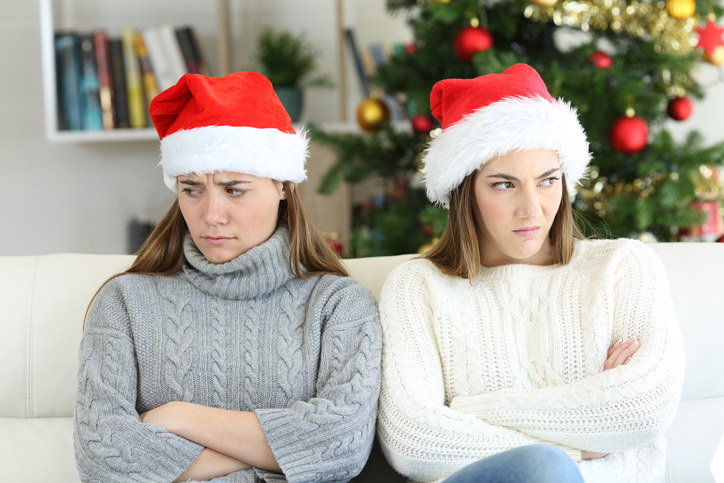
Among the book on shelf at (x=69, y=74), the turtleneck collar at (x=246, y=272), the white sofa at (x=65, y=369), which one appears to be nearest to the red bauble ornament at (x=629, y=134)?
the white sofa at (x=65, y=369)

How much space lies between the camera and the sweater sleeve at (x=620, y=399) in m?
1.31

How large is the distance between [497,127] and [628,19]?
3.67 ft

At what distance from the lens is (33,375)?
168cm

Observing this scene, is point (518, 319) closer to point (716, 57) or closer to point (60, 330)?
point (60, 330)

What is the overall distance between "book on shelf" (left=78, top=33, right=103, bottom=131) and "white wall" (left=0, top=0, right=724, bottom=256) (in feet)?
0.89

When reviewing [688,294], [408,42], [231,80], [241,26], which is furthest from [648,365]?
[241,26]

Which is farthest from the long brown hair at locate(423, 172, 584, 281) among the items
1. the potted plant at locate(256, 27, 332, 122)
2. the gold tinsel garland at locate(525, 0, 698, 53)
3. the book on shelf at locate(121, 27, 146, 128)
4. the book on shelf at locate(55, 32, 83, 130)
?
the book on shelf at locate(55, 32, 83, 130)

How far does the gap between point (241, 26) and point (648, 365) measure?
8.22 feet

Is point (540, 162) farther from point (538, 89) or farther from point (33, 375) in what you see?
point (33, 375)

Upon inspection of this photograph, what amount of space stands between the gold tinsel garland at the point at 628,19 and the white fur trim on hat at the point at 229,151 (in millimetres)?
1088

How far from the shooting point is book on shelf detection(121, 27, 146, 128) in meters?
3.02

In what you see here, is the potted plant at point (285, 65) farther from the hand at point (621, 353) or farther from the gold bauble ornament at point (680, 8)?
the hand at point (621, 353)

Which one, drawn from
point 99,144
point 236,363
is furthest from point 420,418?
point 99,144

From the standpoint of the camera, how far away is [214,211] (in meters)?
1.47
